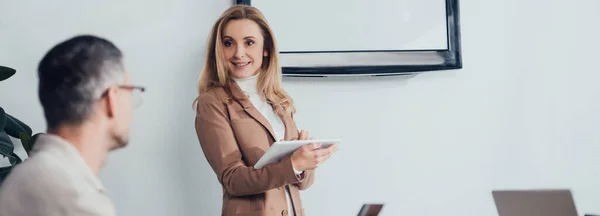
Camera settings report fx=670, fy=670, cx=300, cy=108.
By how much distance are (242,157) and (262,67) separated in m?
0.31

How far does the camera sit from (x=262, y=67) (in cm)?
196

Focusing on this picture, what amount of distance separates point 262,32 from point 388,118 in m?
0.56

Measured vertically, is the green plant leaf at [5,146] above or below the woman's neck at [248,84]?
below

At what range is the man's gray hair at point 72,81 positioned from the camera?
1.03 m

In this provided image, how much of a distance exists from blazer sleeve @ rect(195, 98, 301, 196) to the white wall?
36cm

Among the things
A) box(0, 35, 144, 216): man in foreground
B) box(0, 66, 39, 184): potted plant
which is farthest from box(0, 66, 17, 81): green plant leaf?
box(0, 35, 144, 216): man in foreground

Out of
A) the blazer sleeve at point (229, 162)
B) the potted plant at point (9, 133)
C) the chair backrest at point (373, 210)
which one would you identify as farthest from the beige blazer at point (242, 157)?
the potted plant at point (9, 133)

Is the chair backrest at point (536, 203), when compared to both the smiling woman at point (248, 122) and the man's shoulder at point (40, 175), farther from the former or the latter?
the man's shoulder at point (40, 175)

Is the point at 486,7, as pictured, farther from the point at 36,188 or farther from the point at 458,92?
the point at 36,188

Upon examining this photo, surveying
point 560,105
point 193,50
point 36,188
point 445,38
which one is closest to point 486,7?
point 445,38

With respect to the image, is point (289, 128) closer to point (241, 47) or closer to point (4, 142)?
point (241, 47)

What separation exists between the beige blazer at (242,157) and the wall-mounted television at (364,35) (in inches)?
14.4

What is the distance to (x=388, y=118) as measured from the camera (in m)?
2.22

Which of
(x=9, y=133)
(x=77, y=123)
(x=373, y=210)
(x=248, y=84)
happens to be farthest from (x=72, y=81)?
(x=9, y=133)
